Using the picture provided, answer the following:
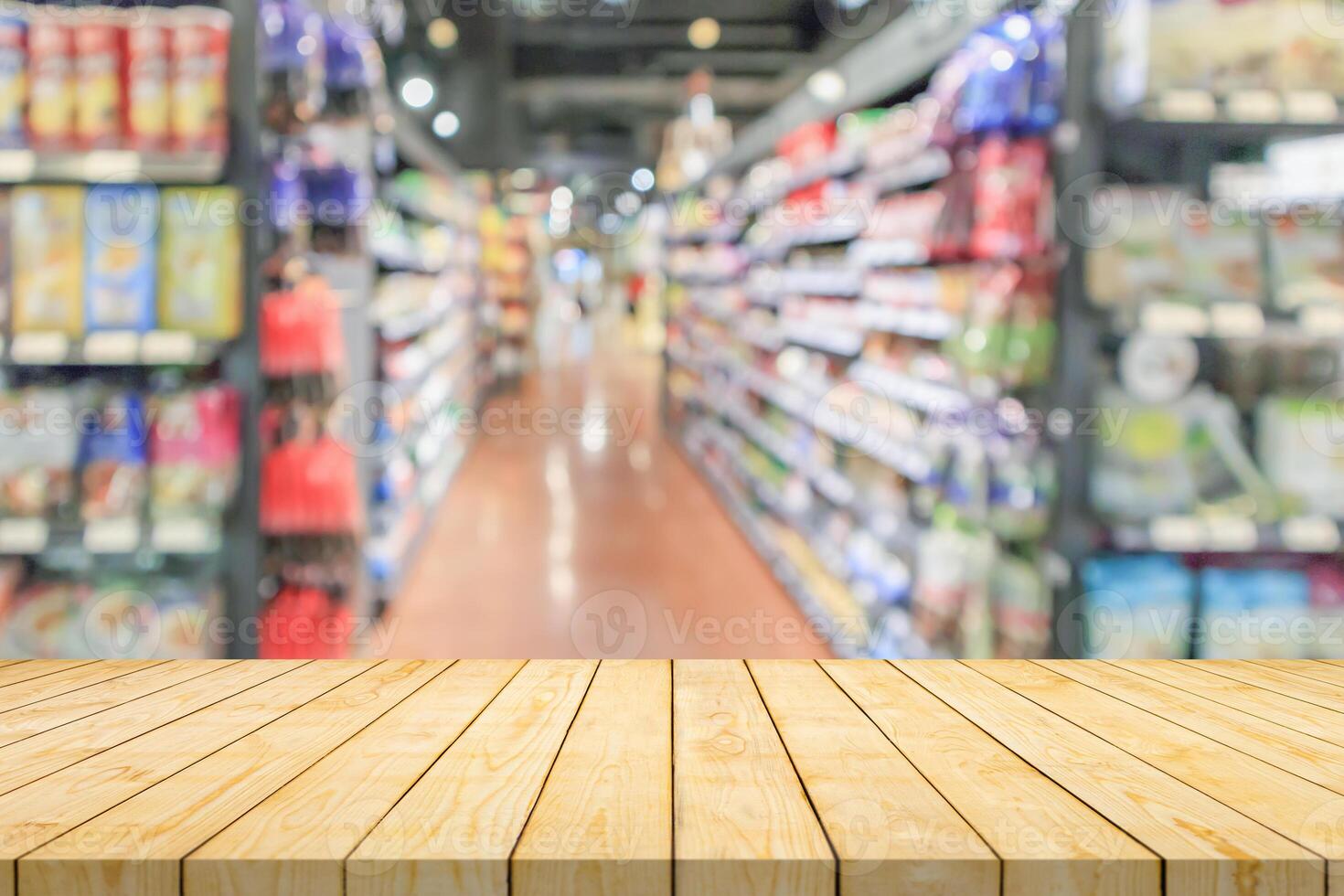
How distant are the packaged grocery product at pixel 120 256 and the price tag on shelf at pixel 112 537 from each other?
1.63ft

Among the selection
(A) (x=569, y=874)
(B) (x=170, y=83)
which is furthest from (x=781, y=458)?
(A) (x=569, y=874)

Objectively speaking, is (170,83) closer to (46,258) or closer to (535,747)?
(46,258)

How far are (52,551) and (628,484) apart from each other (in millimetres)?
1769

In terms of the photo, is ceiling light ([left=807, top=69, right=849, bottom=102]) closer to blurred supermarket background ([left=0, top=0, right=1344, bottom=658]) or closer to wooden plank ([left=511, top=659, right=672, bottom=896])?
blurred supermarket background ([left=0, top=0, right=1344, bottom=658])

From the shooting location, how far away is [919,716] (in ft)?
5.59

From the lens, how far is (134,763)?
145 centimetres

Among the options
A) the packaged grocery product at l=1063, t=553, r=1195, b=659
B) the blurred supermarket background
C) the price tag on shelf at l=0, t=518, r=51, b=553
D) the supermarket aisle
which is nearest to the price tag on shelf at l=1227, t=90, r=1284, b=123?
the blurred supermarket background

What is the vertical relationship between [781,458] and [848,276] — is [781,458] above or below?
below

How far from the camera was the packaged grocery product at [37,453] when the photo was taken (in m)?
2.89

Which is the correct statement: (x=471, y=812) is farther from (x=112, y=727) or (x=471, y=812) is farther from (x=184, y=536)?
(x=184, y=536)

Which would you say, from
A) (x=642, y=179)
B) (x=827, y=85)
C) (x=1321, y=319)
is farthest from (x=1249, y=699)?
(x=827, y=85)

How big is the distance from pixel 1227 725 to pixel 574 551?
8.30 feet

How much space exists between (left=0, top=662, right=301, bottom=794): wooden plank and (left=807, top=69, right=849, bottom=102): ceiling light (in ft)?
11.4

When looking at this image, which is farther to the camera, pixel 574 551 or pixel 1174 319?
pixel 574 551
